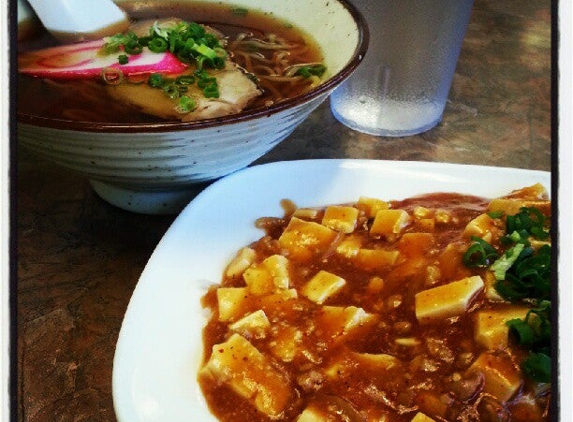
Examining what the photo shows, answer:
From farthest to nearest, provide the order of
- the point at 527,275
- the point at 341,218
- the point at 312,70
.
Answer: the point at 312,70 < the point at 341,218 < the point at 527,275

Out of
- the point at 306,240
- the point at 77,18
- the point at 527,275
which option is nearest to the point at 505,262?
the point at 527,275

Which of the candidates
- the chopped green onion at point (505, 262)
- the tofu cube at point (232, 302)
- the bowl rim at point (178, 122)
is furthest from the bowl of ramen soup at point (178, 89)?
the chopped green onion at point (505, 262)

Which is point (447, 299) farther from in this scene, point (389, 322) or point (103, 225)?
point (103, 225)

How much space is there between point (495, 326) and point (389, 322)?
23 centimetres

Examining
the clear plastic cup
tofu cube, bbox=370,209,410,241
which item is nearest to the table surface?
the clear plastic cup

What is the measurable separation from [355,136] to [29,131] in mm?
1332

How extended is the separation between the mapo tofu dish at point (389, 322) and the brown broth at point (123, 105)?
21.0 inches

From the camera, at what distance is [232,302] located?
1.33m

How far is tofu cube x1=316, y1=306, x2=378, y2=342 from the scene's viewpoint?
1.25 metres

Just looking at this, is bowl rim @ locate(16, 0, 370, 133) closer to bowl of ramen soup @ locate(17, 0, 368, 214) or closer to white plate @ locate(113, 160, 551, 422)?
bowl of ramen soup @ locate(17, 0, 368, 214)

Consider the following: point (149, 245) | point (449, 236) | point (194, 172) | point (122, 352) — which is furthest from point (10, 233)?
point (449, 236)

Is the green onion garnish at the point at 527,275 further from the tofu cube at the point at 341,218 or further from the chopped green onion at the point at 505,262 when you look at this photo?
the tofu cube at the point at 341,218

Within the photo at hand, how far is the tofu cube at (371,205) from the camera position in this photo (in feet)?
5.37

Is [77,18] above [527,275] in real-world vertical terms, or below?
above
